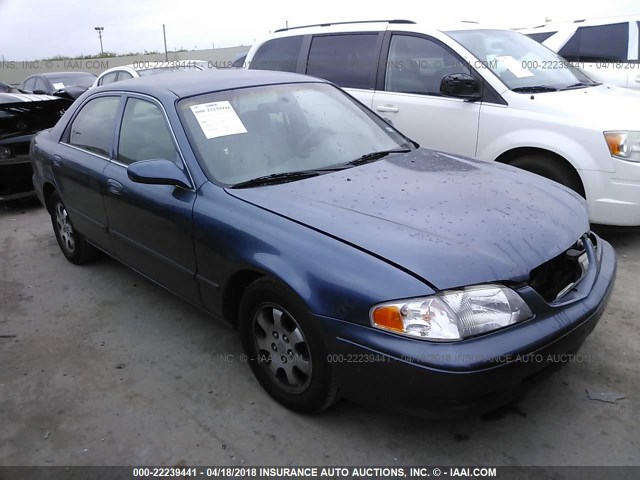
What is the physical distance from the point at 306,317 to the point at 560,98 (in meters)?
3.27

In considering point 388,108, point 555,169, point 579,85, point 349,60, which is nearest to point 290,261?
point 555,169

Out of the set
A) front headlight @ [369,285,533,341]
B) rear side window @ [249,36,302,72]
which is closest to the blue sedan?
front headlight @ [369,285,533,341]

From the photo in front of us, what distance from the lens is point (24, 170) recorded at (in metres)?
6.19

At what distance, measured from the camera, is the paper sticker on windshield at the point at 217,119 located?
2.99 metres

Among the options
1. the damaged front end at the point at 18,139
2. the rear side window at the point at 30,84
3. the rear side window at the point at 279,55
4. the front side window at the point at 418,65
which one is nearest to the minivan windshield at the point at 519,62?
the front side window at the point at 418,65

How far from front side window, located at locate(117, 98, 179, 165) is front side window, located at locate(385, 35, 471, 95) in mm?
2632

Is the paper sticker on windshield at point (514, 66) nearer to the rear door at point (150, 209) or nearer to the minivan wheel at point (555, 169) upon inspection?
the minivan wheel at point (555, 169)

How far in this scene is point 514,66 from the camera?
471 centimetres

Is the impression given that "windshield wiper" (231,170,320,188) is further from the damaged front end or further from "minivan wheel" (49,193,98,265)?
the damaged front end

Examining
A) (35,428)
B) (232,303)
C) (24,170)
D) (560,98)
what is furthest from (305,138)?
(24,170)

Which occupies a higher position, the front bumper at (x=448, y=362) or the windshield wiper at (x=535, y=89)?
the windshield wiper at (x=535, y=89)

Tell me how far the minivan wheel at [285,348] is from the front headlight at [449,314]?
14.8 inches

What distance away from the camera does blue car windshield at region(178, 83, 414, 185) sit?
291 cm

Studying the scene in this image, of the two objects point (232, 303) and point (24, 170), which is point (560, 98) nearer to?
point (232, 303)
